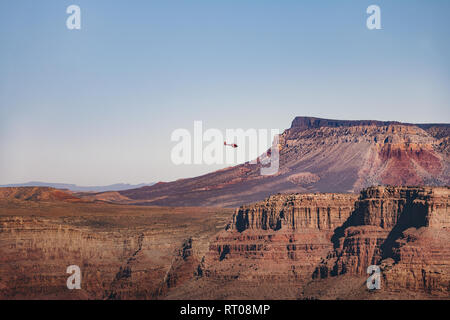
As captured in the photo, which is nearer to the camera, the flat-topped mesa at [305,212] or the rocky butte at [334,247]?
the rocky butte at [334,247]

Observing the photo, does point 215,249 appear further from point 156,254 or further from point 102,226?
point 102,226

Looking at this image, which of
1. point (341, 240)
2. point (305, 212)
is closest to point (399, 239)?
point (341, 240)

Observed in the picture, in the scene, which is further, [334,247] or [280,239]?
[280,239]

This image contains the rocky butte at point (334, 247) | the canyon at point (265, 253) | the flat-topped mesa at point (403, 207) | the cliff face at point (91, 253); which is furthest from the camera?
the cliff face at point (91, 253)

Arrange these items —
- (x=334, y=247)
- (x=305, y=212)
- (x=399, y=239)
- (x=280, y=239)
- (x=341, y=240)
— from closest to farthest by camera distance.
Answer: (x=399, y=239), (x=341, y=240), (x=334, y=247), (x=280, y=239), (x=305, y=212)

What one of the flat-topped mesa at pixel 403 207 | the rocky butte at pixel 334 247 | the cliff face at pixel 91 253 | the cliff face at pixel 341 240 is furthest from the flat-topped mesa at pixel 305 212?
the cliff face at pixel 91 253

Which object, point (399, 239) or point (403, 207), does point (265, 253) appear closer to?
point (403, 207)

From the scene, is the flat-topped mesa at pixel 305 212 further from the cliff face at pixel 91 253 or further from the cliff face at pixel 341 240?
the cliff face at pixel 91 253

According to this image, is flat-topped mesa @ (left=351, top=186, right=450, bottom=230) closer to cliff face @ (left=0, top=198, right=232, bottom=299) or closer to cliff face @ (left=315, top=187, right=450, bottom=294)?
cliff face @ (left=315, top=187, right=450, bottom=294)
